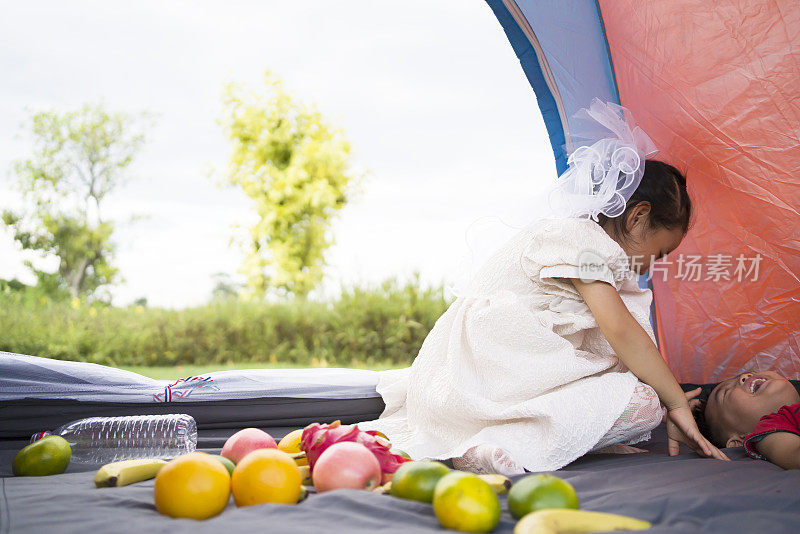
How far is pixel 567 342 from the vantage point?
1.76m

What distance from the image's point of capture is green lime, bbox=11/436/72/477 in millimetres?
1477

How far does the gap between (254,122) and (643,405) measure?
284 inches

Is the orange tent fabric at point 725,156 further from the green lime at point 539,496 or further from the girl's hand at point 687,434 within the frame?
the green lime at point 539,496

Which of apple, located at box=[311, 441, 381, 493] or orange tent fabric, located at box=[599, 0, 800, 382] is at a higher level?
orange tent fabric, located at box=[599, 0, 800, 382]

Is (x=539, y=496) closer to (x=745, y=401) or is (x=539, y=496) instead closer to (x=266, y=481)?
(x=266, y=481)

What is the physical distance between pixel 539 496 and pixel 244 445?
0.74 m

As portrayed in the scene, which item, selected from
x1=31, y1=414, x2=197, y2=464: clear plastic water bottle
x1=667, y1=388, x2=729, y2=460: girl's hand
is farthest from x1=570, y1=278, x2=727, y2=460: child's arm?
x1=31, y1=414, x2=197, y2=464: clear plastic water bottle

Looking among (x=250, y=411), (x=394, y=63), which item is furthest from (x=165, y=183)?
(x=250, y=411)

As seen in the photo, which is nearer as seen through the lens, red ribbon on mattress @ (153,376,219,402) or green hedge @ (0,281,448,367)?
red ribbon on mattress @ (153,376,219,402)

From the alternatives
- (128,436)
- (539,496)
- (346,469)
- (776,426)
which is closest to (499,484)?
(539,496)

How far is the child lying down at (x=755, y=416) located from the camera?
1.64 m

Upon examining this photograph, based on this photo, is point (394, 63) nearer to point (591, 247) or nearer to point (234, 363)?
point (234, 363)

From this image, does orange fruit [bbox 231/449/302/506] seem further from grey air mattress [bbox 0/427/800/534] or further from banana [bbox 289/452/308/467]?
banana [bbox 289/452/308/467]

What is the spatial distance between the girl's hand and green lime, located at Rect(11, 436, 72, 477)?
150 cm
